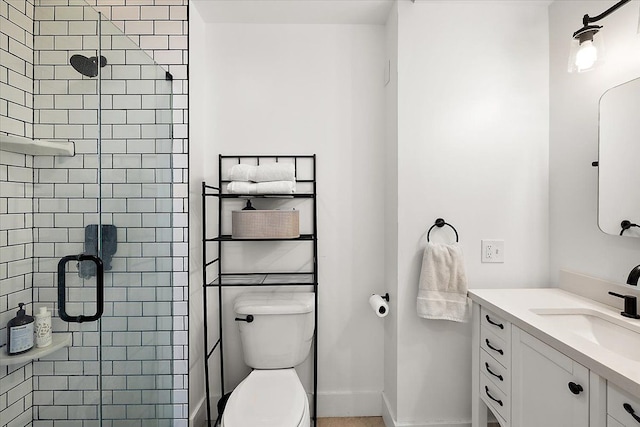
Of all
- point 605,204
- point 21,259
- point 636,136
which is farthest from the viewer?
point 605,204

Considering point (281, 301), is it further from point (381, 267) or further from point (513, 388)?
point (513, 388)

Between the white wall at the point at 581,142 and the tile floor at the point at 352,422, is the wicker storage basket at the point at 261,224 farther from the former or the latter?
the white wall at the point at 581,142

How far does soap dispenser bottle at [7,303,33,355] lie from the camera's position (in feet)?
3.32

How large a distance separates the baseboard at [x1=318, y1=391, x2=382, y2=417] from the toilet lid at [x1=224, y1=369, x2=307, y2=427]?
0.49 meters

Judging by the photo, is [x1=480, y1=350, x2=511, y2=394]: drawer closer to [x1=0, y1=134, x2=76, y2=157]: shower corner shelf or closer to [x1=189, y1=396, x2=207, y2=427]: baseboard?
[x1=189, y1=396, x2=207, y2=427]: baseboard

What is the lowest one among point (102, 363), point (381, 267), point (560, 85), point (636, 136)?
point (102, 363)

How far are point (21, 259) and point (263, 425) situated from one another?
1026 mm

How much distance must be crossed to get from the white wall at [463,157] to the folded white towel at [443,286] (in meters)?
0.10

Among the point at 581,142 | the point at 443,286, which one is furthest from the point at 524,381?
the point at 581,142

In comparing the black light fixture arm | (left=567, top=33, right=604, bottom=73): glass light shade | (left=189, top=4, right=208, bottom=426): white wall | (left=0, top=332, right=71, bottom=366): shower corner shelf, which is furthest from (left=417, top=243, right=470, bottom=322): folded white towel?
(left=0, top=332, right=71, bottom=366): shower corner shelf

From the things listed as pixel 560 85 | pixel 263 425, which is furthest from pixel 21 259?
pixel 560 85

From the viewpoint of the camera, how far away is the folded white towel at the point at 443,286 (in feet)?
5.82

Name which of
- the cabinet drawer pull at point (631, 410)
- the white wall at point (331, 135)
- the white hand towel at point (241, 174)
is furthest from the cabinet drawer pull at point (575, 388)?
the white hand towel at point (241, 174)

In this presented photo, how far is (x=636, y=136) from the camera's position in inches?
54.7
